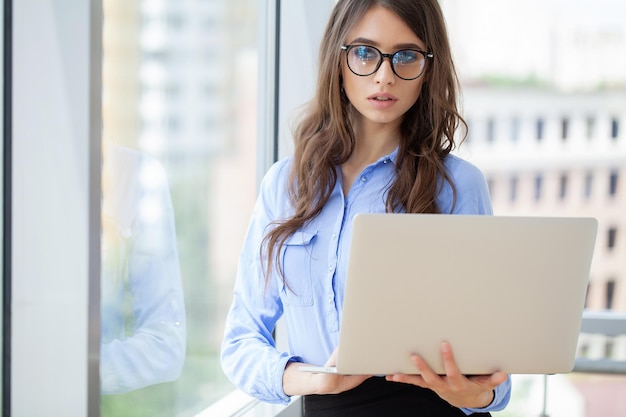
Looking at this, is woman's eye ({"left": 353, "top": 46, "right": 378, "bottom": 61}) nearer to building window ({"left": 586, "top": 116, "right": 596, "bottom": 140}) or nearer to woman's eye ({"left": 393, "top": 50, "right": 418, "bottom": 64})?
woman's eye ({"left": 393, "top": 50, "right": 418, "bottom": 64})

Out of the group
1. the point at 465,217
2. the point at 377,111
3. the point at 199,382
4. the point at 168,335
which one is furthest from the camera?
the point at 199,382

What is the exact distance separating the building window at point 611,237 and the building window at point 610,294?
0.14 meters

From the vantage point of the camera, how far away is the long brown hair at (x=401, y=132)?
1462 mm

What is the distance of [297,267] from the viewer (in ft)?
4.84

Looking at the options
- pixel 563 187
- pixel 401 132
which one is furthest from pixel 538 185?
pixel 401 132

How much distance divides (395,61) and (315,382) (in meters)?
0.65

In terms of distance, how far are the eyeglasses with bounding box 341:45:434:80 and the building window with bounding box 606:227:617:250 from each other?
1.65 metres

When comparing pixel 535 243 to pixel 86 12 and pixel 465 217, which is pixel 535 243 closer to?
pixel 465 217

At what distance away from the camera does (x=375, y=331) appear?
1135 mm

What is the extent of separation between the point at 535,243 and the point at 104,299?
3.03 feet

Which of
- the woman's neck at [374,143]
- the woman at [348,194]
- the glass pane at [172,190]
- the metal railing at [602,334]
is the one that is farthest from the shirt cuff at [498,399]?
the metal railing at [602,334]

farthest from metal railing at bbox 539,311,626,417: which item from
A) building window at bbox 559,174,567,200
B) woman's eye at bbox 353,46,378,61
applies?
woman's eye at bbox 353,46,378,61

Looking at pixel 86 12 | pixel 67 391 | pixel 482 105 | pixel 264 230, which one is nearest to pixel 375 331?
pixel 264 230

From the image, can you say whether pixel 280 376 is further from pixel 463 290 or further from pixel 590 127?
pixel 590 127
